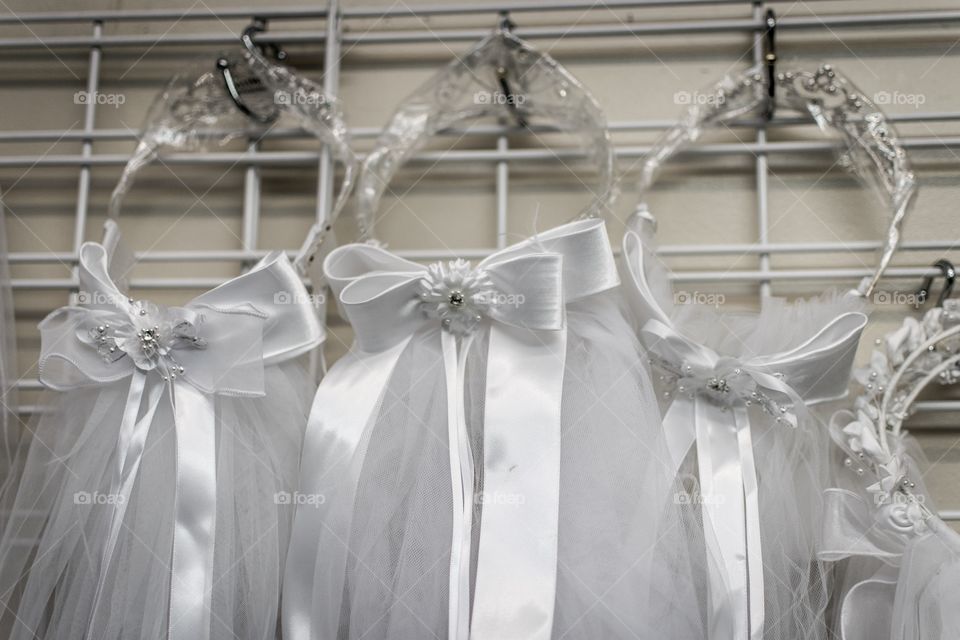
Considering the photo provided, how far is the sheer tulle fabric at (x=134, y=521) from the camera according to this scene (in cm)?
80

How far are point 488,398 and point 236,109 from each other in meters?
0.55

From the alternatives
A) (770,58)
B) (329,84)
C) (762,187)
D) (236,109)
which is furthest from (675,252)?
(236,109)

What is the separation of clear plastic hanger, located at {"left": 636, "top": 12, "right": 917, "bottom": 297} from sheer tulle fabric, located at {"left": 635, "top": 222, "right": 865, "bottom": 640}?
0.13 m

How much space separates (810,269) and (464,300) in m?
0.46

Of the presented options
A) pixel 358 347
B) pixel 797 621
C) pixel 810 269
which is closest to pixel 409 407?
pixel 358 347

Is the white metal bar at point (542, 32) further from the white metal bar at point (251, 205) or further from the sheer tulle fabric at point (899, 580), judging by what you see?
the sheer tulle fabric at point (899, 580)

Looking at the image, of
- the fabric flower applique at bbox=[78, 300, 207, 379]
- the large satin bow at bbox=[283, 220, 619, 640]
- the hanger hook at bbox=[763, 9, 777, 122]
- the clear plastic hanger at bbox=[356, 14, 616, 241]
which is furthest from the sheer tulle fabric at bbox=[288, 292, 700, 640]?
the hanger hook at bbox=[763, 9, 777, 122]

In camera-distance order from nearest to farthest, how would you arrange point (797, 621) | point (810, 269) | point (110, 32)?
point (797, 621)
point (810, 269)
point (110, 32)

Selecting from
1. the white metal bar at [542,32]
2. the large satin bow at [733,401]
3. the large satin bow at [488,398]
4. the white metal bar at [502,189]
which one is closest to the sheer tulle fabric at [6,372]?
the white metal bar at [542,32]

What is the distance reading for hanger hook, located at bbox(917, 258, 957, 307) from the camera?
97cm

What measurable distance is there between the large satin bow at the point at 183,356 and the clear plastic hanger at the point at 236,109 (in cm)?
17

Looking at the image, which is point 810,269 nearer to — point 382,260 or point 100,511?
point 382,260

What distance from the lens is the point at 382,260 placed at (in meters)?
0.90

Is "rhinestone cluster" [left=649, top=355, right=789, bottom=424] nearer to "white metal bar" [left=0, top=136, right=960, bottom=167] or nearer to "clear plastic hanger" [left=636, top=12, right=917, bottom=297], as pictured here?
"clear plastic hanger" [left=636, top=12, right=917, bottom=297]
